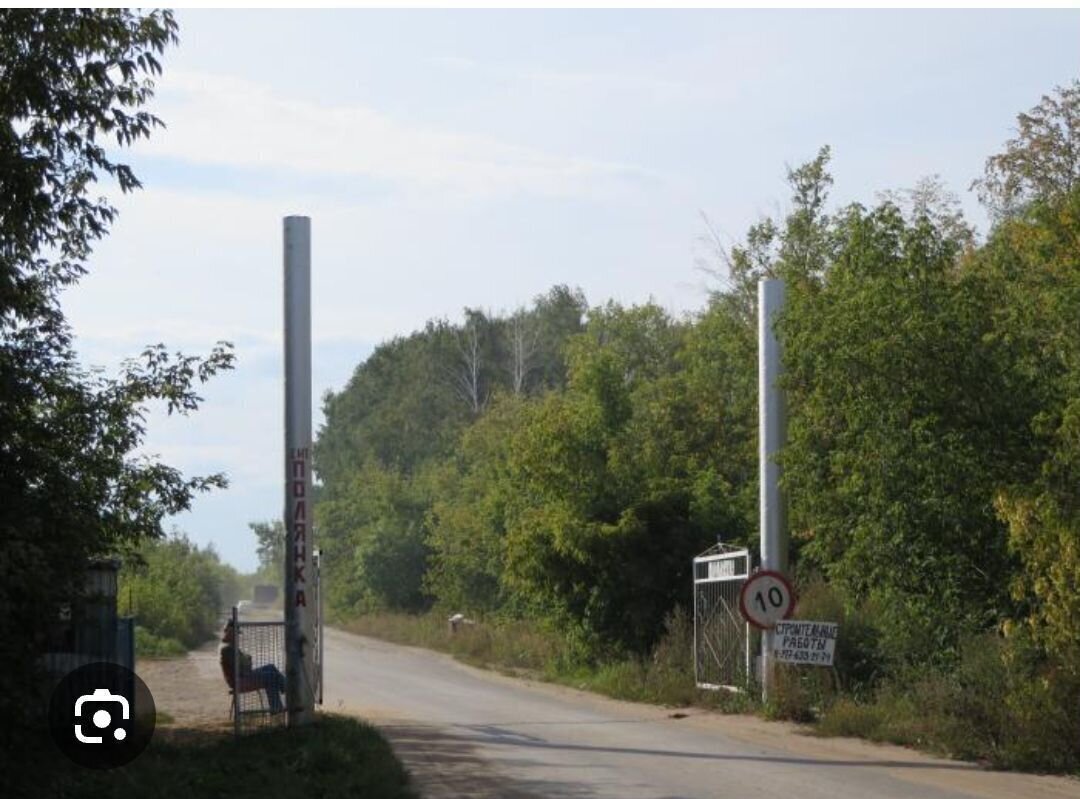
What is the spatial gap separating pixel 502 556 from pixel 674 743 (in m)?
28.2

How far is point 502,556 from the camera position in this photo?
48.7m

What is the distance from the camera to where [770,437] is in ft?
83.7

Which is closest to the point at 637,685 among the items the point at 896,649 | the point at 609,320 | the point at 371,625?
the point at 896,649

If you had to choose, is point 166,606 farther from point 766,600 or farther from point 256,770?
point 256,770

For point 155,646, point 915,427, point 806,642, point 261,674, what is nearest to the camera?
point 261,674

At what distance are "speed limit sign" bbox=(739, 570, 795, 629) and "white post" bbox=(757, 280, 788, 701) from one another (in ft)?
1.62

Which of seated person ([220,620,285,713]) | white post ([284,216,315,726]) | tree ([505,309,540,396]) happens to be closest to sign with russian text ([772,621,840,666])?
A: white post ([284,216,315,726])

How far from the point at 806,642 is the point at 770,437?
133 inches

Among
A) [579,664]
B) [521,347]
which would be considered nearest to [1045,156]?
[579,664]

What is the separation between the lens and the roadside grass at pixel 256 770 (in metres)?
13.8

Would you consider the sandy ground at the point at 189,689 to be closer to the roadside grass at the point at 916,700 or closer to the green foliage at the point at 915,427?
the roadside grass at the point at 916,700

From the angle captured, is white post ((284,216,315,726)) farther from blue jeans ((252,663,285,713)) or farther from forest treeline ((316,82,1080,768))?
forest treeline ((316,82,1080,768))

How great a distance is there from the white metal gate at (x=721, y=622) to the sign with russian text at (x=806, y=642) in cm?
189

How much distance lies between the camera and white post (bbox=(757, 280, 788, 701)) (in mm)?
25250
